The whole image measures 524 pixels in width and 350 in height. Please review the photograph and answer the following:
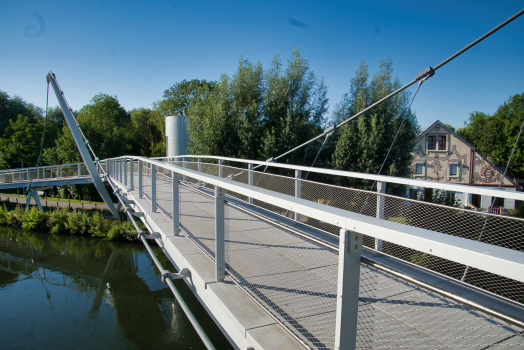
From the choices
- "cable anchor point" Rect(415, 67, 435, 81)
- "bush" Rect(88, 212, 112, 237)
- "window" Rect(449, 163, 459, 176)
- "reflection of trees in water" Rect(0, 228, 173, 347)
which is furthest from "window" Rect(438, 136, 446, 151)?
"bush" Rect(88, 212, 112, 237)

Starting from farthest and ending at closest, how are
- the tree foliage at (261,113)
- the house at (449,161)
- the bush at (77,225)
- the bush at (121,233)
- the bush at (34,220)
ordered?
the house at (449,161), the bush at (34,220), the bush at (77,225), the tree foliage at (261,113), the bush at (121,233)

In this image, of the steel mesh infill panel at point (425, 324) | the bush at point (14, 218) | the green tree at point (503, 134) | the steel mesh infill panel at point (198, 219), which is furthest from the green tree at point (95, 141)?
the green tree at point (503, 134)

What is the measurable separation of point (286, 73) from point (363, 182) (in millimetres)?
8211

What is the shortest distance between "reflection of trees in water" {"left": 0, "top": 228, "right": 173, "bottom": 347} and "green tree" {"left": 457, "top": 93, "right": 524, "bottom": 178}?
4098 centimetres

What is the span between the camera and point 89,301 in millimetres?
12711

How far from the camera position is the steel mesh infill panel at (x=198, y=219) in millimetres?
3759

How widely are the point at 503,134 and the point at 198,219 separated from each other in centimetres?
4745

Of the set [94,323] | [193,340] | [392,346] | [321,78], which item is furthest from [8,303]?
[321,78]

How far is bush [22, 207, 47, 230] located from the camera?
71.2 ft

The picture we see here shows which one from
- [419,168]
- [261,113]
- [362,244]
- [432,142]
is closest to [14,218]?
[261,113]

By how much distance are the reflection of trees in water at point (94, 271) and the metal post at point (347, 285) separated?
1022cm

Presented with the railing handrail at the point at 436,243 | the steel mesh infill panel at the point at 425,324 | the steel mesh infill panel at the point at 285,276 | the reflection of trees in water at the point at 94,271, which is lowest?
the reflection of trees in water at the point at 94,271

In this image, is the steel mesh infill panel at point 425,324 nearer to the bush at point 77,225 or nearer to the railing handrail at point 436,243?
the railing handrail at point 436,243

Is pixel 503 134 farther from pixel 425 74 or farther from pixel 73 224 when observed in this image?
pixel 73 224
